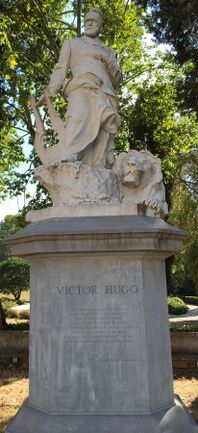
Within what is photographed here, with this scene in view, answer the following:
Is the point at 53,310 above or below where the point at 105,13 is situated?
below

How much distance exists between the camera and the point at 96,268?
535 centimetres

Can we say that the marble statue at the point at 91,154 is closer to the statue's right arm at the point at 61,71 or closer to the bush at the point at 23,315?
the statue's right arm at the point at 61,71

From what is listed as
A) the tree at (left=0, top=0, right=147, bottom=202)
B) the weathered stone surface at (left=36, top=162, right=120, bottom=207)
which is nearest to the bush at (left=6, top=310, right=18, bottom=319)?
the tree at (left=0, top=0, right=147, bottom=202)

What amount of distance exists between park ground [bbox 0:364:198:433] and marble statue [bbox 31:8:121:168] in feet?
13.8

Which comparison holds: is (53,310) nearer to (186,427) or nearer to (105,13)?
(186,427)

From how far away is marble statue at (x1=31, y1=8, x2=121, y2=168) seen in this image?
6.24 meters

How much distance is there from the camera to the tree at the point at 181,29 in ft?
29.3

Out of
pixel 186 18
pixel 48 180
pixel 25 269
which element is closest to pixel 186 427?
pixel 48 180

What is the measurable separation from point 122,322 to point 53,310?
80 cm

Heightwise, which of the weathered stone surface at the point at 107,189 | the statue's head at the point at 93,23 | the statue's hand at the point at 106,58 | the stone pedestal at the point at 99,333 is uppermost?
the statue's head at the point at 93,23

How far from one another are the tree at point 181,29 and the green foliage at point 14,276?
25.8m

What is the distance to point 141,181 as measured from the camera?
6043mm

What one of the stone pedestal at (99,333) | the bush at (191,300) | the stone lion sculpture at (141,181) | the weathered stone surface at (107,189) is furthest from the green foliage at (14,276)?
the stone pedestal at (99,333)

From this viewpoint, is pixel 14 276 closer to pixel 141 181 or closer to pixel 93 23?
pixel 93 23
